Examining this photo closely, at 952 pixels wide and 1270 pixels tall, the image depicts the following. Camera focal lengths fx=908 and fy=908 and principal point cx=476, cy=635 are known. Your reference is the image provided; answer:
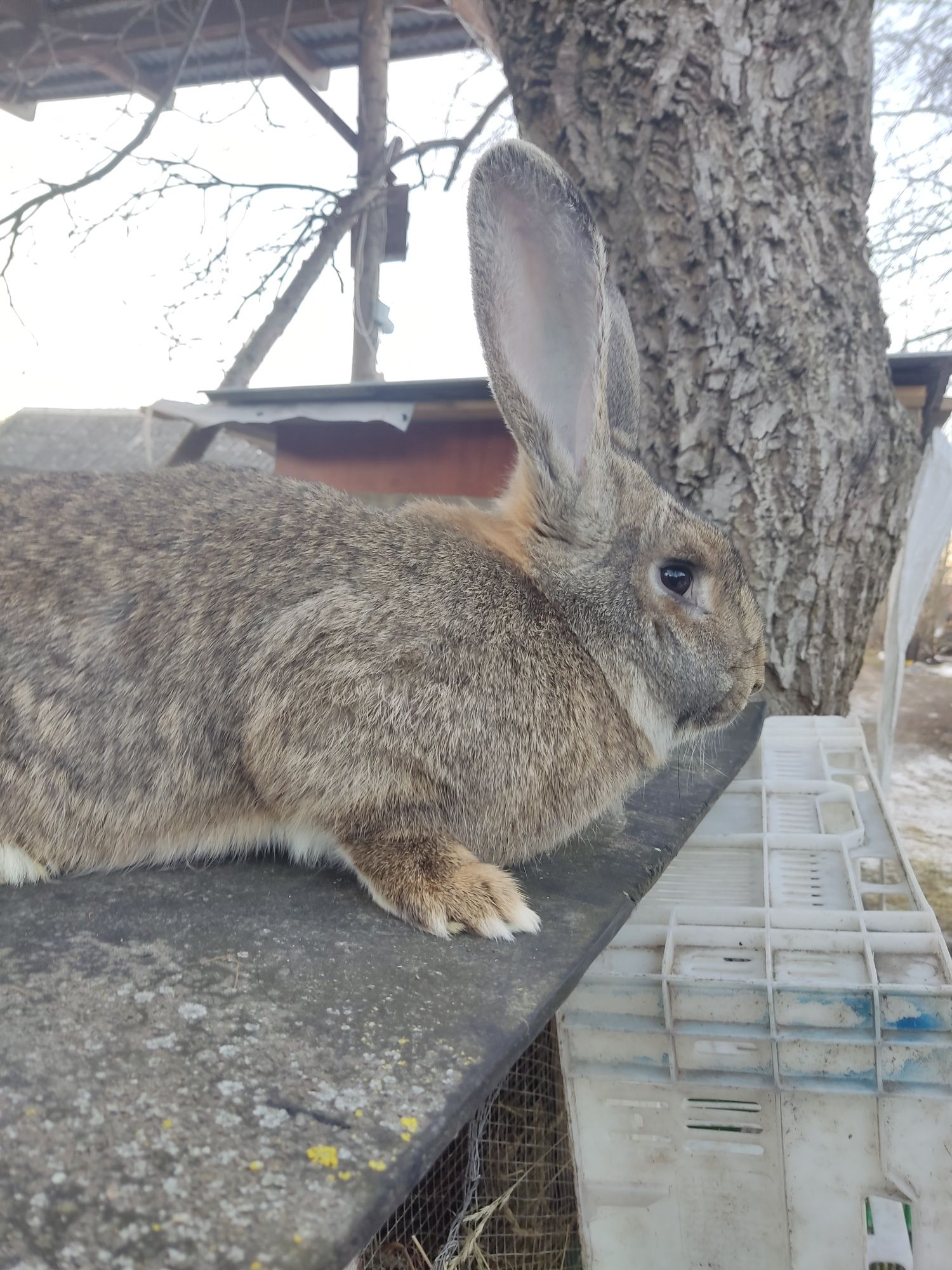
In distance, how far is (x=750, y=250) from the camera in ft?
8.81

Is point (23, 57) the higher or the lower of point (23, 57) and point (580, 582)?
the higher

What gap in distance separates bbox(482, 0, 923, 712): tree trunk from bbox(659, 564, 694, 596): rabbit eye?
1030 mm

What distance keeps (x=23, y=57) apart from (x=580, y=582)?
11.7 feet

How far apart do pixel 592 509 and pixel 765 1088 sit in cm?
97

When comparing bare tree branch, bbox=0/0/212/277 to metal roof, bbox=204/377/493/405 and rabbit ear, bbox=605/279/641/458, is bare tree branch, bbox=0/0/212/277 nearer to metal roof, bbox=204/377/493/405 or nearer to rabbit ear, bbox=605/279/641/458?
metal roof, bbox=204/377/493/405

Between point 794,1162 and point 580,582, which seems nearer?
point 794,1162

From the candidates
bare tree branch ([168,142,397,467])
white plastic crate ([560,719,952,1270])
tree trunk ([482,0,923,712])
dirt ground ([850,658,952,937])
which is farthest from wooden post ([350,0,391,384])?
white plastic crate ([560,719,952,1270])

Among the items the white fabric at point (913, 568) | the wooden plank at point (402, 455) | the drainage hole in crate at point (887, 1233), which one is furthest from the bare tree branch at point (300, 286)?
the drainage hole in crate at point (887, 1233)

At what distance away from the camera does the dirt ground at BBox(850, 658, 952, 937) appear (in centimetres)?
371

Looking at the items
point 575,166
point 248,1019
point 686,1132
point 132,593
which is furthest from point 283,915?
point 575,166

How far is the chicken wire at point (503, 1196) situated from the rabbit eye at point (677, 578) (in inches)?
33.7

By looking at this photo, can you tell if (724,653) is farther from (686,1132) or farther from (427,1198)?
(427,1198)

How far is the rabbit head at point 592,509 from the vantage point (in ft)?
4.98

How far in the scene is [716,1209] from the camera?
1408mm
